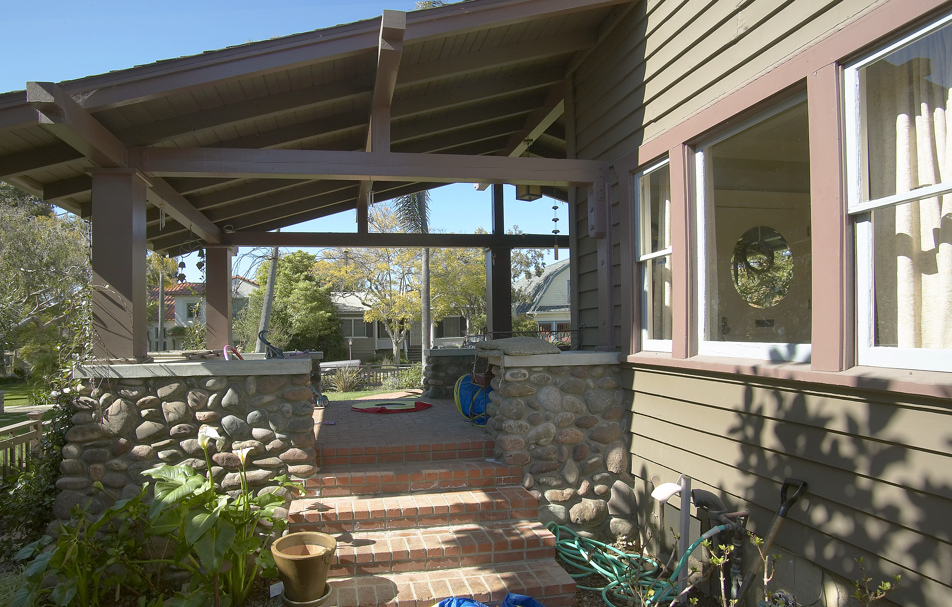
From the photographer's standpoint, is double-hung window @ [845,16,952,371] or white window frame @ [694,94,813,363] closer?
double-hung window @ [845,16,952,371]

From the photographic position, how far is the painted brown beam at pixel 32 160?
4137mm

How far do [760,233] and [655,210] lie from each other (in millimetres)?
1887

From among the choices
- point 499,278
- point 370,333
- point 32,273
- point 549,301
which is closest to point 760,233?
point 499,278

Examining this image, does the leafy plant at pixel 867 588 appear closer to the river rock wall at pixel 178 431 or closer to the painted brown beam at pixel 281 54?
the river rock wall at pixel 178 431

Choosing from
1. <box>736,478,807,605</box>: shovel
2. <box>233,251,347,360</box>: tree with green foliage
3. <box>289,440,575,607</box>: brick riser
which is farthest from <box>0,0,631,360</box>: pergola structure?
<box>233,251,347,360</box>: tree with green foliage

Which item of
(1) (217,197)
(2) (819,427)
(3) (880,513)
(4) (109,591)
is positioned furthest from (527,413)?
(1) (217,197)

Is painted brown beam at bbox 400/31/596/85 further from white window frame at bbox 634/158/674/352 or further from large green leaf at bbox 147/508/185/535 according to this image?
large green leaf at bbox 147/508/185/535

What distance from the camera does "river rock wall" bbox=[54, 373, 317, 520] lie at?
12.5 feet

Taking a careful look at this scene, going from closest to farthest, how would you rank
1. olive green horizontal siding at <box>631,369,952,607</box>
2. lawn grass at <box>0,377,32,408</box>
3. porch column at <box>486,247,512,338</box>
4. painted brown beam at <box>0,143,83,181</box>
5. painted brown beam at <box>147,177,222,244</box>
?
olive green horizontal siding at <box>631,369,952,607</box> → painted brown beam at <box>0,143,83,181</box> → painted brown beam at <box>147,177,222,244</box> → porch column at <box>486,247,512,338</box> → lawn grass at <box>0,377,32,408</box>

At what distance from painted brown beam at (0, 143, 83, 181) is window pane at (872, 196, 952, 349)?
16.8 ft

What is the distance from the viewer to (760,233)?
5.51m

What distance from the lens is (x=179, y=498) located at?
3.17 metres

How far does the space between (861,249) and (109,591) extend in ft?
14.7

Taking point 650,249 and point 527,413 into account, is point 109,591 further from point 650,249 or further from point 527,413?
point 650,249
